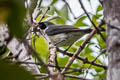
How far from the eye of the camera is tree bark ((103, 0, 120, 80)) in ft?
3.38

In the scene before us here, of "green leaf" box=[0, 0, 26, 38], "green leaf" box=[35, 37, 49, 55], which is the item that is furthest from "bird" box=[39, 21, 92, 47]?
"green leaf" box=[0, 0, 26, 38]

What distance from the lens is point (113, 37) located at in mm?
1092

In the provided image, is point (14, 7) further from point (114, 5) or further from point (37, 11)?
point (37, 11)

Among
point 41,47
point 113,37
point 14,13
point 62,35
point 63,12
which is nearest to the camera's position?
point 14,13

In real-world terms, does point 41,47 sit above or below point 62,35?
below

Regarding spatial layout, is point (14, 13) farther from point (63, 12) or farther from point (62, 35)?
point (62, 35)

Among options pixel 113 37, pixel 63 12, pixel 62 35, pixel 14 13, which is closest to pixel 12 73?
pixel 14 13

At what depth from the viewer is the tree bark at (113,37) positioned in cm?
103

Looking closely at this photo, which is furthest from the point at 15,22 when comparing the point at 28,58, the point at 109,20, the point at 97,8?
the point at 97,8

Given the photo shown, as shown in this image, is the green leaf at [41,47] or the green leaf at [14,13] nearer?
the green leaf at [14,13]

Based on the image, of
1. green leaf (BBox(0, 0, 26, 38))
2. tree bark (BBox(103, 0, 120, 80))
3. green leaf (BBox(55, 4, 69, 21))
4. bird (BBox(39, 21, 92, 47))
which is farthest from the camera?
bird (BBox(39, 21, 92, 47))

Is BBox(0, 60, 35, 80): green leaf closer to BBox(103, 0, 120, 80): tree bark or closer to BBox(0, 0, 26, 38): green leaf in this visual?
BBox(0, 0, 26, 38): green leaf

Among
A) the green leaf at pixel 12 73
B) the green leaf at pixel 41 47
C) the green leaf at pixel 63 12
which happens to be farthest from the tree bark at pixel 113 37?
the green leaf at pixel 41 47

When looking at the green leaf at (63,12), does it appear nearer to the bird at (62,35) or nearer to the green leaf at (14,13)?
the bird at (62,35)
